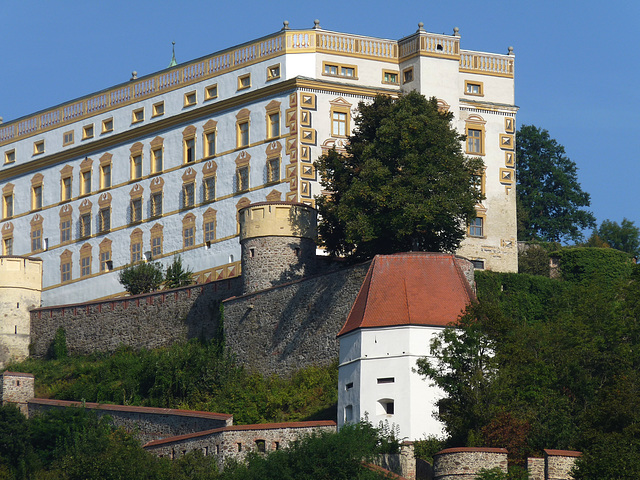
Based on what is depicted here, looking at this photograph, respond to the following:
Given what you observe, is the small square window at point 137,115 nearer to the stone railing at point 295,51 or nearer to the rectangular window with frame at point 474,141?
the stone railing at point 295,51

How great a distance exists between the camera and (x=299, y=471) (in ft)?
183

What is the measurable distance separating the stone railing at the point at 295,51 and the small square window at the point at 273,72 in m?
0.60

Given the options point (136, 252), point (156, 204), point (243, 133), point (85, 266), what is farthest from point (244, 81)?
point (85, 266)

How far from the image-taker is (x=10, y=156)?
92.7 metres

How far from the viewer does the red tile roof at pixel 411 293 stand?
6156 centimetres

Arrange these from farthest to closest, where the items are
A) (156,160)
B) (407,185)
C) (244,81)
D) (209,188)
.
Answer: (156,160)
(209,188)
(244,81)
(407,185)

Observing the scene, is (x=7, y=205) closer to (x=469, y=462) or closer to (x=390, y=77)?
(x=390, y=77)

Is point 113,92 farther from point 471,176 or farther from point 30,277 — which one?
point 471,176

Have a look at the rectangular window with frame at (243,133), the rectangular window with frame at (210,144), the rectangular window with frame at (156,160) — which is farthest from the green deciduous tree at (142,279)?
the rectangular window with frame at (243,133)

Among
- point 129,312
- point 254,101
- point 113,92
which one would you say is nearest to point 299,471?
point 129,312

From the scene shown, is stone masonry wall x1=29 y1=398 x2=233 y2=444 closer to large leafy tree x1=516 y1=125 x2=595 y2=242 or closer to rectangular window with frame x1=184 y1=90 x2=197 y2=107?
rectangular window with frame x1=184 y1=90 x2=197 y2=107

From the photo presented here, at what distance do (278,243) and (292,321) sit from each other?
3822 mm

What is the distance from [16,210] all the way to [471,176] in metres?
31.5

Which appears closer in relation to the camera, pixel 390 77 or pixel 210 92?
pixel 390 77
